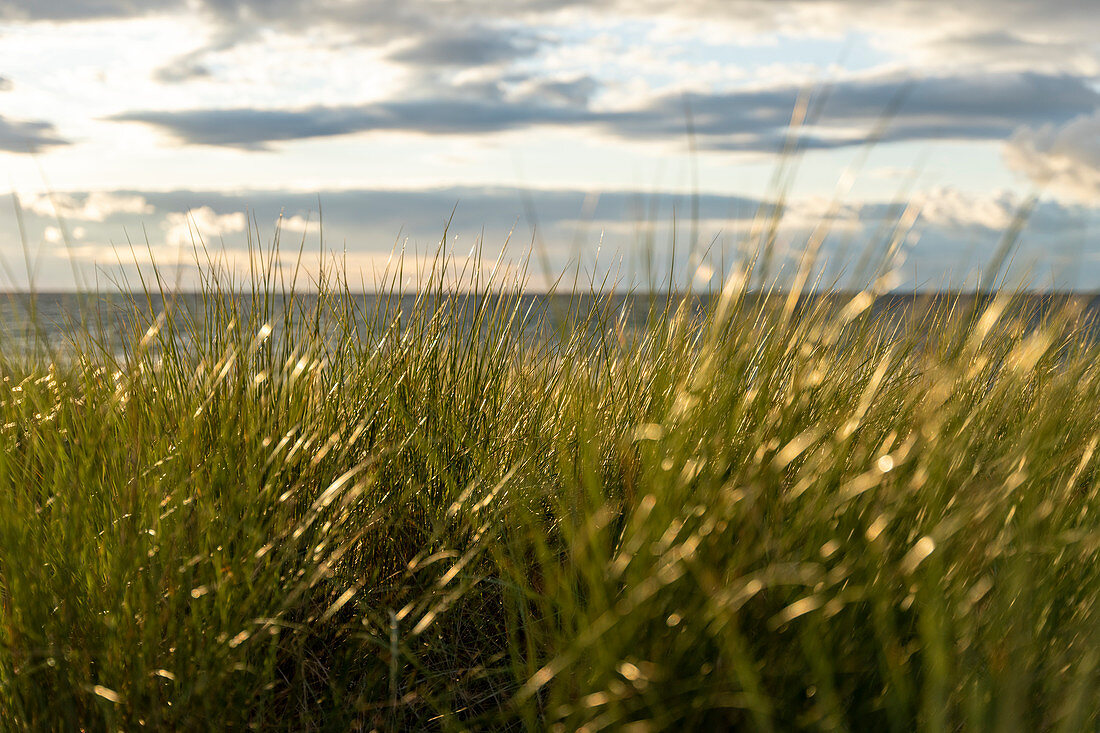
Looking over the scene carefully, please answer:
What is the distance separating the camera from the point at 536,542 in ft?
4.45

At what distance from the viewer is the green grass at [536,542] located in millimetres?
1283

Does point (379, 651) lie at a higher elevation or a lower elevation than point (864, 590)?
lower

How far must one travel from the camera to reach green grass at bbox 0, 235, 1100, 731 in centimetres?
128

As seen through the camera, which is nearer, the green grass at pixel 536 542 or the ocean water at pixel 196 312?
the green grass at pixel 536 542

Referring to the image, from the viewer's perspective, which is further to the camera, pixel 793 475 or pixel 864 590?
pixel 793 475

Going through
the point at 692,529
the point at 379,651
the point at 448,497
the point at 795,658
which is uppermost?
the point at 692,529

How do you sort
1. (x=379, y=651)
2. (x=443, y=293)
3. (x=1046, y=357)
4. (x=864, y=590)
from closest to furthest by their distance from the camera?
(x=864, y=590)
(x=379, y=651)
(x=443, y=293)
(x=1046, y=357)

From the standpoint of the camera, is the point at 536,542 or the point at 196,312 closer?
the point at 536,542

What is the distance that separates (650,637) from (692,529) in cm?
19

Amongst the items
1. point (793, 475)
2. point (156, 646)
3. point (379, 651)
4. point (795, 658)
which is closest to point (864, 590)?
point (795, 658)

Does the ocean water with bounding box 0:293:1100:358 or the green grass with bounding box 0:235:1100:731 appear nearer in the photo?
the green grass with bounding box 0:235:1100:731

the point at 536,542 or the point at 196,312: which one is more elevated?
the point at 196,312

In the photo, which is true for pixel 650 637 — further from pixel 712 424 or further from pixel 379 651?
pixel 379 651

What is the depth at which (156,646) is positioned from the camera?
1518mm
